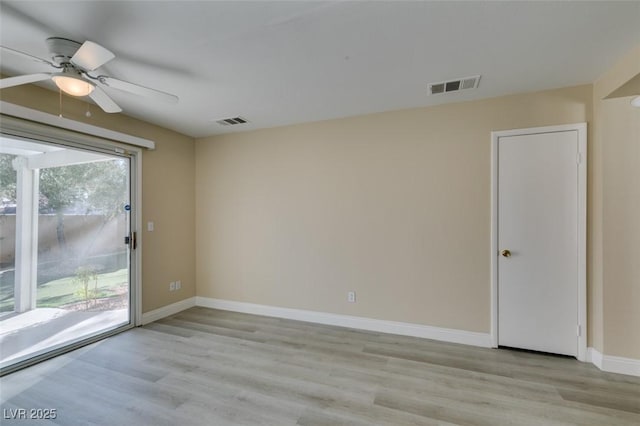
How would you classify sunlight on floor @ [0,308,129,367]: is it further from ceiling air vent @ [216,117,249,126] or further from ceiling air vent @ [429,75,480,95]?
ceiling air vent @ [429,75,480,95]

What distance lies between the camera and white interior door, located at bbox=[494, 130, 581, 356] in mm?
2574

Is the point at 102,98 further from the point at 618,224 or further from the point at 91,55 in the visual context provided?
the point at 618,224

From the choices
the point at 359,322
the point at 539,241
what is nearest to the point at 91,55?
the point at 359,322

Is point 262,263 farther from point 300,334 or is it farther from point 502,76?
point 502,76

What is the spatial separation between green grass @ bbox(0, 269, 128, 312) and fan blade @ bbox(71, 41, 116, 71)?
238 cm

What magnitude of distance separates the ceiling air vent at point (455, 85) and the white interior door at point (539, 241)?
716mm

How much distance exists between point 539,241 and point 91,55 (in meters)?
3.94

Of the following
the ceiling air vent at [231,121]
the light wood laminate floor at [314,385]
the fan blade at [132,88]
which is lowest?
the light wood laminate floor at [314,385]

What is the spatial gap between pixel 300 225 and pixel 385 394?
6.97ft

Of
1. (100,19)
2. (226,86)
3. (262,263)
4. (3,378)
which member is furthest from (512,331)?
(3,378)

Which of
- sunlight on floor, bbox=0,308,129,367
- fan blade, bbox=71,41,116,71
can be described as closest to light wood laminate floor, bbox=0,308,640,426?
sunlight on floor, bbox=0,308,129,367

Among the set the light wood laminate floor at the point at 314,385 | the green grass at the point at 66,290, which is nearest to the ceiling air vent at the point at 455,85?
the light wood laminate floor at the point at 314,385

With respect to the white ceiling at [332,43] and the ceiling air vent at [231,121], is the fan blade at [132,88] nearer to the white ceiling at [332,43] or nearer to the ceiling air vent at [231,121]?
the white ceiling at [332,43]

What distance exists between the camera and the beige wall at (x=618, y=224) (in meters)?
2.27
